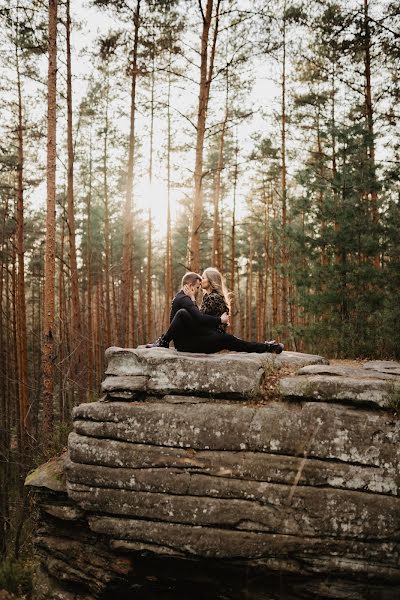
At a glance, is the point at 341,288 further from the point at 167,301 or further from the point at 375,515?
the point at 167,301

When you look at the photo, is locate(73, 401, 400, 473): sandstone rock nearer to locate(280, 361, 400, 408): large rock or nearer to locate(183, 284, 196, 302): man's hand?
locate(280, 361, 400, 408): large rock

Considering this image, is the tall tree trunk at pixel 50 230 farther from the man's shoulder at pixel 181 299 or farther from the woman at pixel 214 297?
the woman at pixel 214 297

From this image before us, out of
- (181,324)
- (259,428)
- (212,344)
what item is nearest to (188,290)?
(181,324)

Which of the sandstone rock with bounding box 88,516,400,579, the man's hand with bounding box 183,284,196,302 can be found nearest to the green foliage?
the sandstone rock with bounding box 88,516,400,579

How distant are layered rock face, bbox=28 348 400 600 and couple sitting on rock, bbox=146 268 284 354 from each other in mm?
452

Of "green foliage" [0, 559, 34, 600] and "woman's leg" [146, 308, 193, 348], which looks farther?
"green foliage" [0, 559, 34, 600]

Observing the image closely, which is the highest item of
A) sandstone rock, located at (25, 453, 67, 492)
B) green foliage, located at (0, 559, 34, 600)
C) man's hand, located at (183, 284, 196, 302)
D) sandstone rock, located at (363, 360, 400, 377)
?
man's hand, located at (183, 284, 196, 302)

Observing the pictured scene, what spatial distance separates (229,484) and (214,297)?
290 cm

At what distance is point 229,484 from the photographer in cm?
465

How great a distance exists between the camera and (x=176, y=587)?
17.5 ft

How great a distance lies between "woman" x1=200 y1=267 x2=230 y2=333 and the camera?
6.42 m

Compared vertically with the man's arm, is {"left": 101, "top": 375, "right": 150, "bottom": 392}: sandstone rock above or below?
below

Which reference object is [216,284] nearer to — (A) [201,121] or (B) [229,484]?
(B) [229,484]

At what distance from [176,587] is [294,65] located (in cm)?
1687
